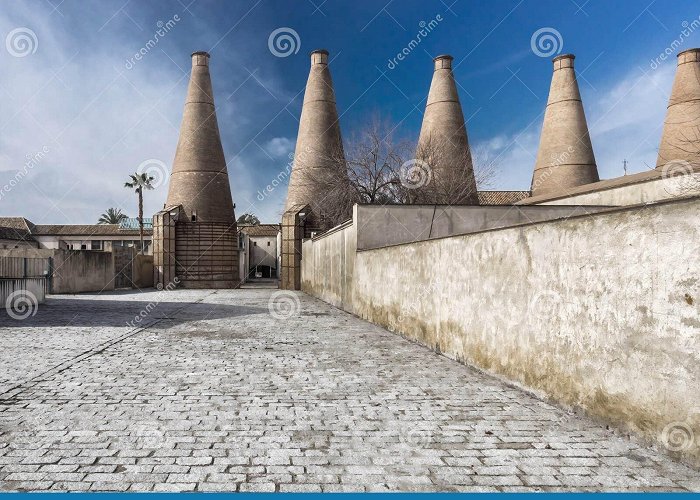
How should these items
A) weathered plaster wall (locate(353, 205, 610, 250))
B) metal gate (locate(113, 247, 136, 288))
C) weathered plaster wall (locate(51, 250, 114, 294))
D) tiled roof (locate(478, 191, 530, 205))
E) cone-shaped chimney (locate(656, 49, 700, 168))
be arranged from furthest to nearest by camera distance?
tiled roof (locate(478, 191, 530, 205)) → metal gate (locate(113, 247, 136, 288)) → cone-shaped chimney (locate(656, 49, 700, 168)) → weathered plaster wall (locate(51, 250, 114, 294)) → weathered plaster wall (locate(353, 205, 610, 250))

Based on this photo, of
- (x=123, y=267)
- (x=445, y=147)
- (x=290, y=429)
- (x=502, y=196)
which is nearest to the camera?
(x=290, y=429)

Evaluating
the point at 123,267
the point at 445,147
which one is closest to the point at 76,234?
the point at 123,267

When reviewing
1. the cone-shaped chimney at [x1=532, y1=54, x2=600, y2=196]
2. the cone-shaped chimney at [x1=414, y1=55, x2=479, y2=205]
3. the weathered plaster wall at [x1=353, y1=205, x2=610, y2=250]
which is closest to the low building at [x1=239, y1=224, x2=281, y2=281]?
the cone-shaped chimney at [x1=414, y1=55, x2=479, y2=205]

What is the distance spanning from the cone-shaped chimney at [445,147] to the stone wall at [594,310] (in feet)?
62.1

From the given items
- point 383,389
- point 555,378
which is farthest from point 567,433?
point 383,389

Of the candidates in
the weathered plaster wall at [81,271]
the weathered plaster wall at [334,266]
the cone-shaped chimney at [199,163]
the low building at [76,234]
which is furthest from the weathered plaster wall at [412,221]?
the low building at [76,234]

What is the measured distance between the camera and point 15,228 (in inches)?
1841

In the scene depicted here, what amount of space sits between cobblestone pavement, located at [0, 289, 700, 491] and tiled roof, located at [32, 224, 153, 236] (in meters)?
46.3

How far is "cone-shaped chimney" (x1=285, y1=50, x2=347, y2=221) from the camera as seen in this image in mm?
27719

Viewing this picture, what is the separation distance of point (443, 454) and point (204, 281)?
26.6m

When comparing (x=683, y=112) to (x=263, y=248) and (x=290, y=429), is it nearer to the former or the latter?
(x=290, y=429)

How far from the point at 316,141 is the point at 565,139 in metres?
14.2

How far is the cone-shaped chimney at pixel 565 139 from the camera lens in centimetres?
2866

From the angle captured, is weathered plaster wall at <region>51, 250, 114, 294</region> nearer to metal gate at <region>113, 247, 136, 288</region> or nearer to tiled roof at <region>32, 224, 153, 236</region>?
metal gate at <region>113, 247, 136, 288</region>
